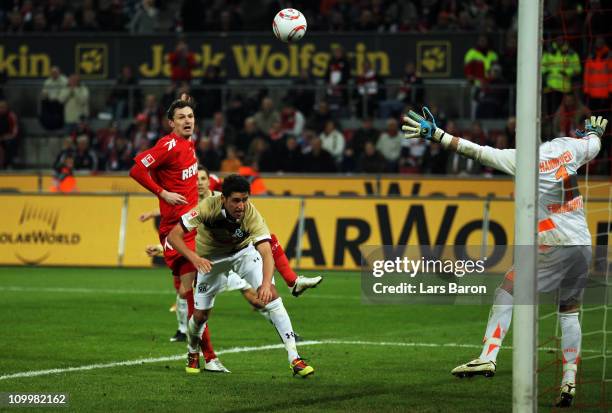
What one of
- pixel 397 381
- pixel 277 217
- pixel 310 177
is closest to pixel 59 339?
pixel 397 381

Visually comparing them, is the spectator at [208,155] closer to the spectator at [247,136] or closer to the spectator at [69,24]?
the spectator at [247,136]

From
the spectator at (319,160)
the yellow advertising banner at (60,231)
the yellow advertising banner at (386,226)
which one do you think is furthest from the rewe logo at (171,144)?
the spectator at (319,160)

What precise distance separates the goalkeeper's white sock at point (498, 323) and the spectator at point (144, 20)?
24.4m

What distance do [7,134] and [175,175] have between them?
19.0m

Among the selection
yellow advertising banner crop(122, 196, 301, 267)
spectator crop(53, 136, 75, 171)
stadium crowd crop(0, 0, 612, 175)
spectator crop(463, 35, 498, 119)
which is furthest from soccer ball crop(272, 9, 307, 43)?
spectator crop(463, 35, 498, 119)

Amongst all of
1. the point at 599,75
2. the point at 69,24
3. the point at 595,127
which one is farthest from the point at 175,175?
the point at 69,24

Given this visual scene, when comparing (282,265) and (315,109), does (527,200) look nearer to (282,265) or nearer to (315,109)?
(282,265)

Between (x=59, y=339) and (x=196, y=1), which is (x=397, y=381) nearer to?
(x=59, y=339)

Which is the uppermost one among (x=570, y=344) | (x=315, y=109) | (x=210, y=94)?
(x=210, y=94)

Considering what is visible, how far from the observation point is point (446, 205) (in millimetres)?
20938

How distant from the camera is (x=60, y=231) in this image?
21859 millimetres

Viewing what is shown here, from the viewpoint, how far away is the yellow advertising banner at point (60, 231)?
856 inches

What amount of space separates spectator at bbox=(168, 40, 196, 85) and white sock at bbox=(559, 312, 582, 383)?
70.8 ft

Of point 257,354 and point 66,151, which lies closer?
point 257,354
